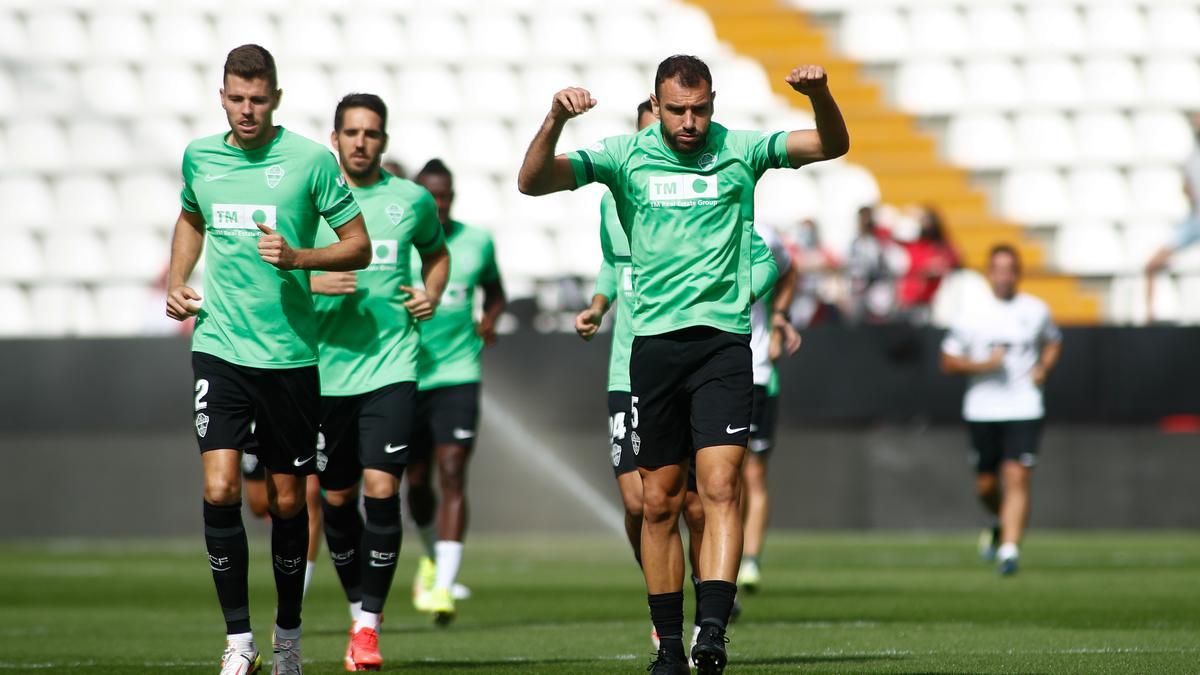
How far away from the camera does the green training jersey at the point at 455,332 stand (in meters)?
11.1

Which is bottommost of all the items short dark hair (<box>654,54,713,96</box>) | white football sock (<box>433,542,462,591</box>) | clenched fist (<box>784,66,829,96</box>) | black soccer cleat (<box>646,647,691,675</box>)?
white football sock (<box>433,542,462,591</box>)

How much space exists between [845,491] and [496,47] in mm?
7671

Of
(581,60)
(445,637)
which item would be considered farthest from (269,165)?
(581,60)

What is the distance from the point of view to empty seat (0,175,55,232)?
22875 millimetres

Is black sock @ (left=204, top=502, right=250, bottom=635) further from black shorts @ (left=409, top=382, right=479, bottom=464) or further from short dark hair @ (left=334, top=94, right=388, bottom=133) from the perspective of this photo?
black shorts @ (left=409, top=382, right=479, bottom=464)

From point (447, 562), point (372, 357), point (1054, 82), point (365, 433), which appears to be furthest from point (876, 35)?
point (365, 433)

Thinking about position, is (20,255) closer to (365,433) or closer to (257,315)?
(365,433)

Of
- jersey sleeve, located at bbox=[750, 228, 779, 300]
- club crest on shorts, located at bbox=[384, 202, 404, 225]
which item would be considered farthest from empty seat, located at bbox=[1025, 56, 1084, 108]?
club crest on shorts, located at bbox=[384, 202, 404, 225]

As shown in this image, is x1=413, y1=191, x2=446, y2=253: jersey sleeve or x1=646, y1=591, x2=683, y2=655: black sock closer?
x1=646, y1=591, x2=683, y2=655: black sock

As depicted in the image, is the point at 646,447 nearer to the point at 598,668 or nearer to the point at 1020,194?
the point at 598,668

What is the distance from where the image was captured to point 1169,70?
23219mm

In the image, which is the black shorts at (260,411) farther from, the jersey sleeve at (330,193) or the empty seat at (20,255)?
the empty seat at (20,255)

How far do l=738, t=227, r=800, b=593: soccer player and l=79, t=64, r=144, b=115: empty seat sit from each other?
13438 millimetres

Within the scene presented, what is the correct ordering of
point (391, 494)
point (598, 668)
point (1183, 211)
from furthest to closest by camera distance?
point (1183, 211), point (391, 494), point (598, 668)
